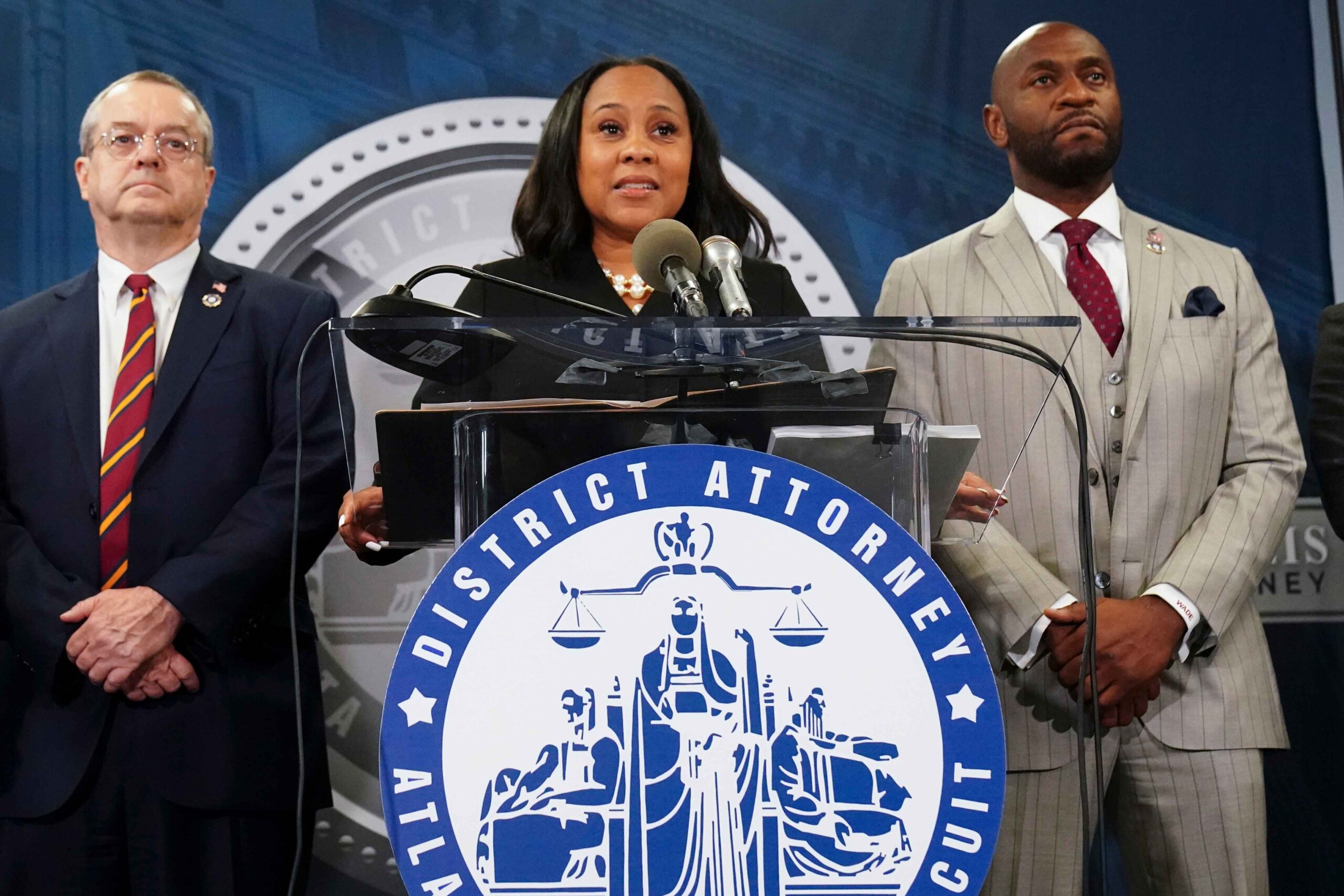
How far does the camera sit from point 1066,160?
2.42 m

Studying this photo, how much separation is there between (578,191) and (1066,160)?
90 centimetres

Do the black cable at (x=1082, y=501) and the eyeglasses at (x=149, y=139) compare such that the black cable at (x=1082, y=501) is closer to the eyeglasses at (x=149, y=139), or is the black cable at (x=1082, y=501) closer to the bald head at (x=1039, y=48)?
the bald head at (x=1039, y=48)

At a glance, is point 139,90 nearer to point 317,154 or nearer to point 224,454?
point 317,154

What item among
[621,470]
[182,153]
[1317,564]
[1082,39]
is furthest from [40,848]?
[1317,564]

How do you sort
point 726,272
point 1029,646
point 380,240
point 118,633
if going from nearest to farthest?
point 726,272 → point 1029,646 → point 118,633 → point 380,240

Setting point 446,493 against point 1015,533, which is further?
point 1015,533

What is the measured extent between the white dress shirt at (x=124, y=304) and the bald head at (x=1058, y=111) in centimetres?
158

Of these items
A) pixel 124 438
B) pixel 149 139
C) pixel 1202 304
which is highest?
pixel 149 139

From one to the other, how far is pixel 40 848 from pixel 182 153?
1289 mm

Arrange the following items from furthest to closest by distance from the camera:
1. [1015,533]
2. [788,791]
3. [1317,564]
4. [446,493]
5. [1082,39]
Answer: [1317,564], [1082,39], [1015,533], [446,493], [788,791]

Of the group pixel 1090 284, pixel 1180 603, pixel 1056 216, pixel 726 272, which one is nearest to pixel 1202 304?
pixel 1090 284

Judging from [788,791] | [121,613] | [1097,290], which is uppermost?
[1097,290]

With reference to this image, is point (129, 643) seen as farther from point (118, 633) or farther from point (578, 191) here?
point (578, 191)

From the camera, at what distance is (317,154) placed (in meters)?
2.93
